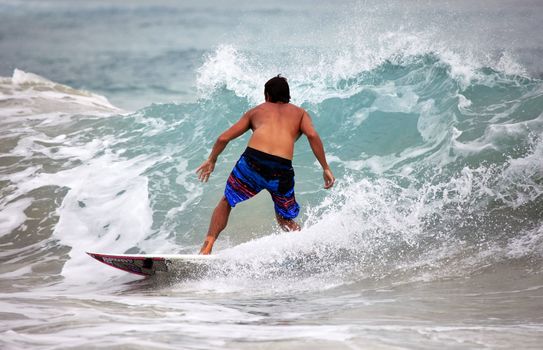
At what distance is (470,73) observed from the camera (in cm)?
998

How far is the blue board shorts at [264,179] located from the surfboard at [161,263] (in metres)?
0.60

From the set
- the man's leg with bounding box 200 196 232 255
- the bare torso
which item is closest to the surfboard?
the man's leg with bounding box 200 196 232 255

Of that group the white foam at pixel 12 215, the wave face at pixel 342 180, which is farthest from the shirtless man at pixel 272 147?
the white foam at pixel 12 215

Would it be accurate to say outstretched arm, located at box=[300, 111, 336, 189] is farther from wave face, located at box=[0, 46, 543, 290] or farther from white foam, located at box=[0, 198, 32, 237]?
white foam, located at box=[0, 198, 32, 237]

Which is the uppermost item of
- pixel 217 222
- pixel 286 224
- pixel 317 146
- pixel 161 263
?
pixel 317 146

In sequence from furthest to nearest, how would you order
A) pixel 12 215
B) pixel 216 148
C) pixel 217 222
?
pixel 12 215 → pixel 217 222 → pixel 216 148

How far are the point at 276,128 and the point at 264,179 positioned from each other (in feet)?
1.50

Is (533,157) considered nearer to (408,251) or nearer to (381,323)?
(408,251)

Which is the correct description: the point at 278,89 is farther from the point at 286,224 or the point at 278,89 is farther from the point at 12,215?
the point at 12,215

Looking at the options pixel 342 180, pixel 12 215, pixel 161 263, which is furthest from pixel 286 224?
pixel 12 215

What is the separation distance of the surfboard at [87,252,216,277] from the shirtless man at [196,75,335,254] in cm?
70

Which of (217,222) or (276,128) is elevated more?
(276,128)

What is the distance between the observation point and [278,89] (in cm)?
584

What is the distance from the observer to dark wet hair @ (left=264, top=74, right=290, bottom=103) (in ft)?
19.1
